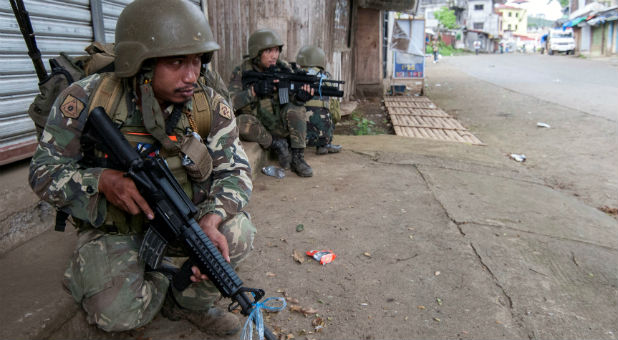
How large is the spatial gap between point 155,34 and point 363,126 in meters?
6.12

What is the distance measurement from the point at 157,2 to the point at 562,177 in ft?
15.2

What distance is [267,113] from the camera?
4.62 metres

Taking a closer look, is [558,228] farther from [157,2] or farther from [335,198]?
[157,2]

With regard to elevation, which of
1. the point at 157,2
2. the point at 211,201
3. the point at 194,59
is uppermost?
the point at 157,2

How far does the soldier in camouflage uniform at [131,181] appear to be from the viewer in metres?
1.71

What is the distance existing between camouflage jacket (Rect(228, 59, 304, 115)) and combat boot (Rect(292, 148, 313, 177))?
0.48 m

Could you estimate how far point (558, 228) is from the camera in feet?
11.1

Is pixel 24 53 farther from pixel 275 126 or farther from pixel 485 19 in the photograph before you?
pixel 485 19

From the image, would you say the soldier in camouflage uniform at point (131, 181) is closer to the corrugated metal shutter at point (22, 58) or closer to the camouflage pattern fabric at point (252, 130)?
the corrugated metal shutter at point (22, 58)

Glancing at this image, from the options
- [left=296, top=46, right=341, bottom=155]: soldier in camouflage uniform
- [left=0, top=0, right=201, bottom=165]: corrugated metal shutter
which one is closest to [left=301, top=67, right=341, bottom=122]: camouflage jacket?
[left=296, top=46, right=341, bottom=155]: soldier in camouflage uniform

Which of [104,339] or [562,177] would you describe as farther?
[562,177]

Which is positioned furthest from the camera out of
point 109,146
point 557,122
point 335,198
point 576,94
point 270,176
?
point 576,94

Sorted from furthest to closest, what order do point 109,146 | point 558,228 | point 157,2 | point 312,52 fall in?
point 312,52 < point 558,228 < point 157,2 < point 109,146

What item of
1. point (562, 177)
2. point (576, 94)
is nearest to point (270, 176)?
point (562, 177)
